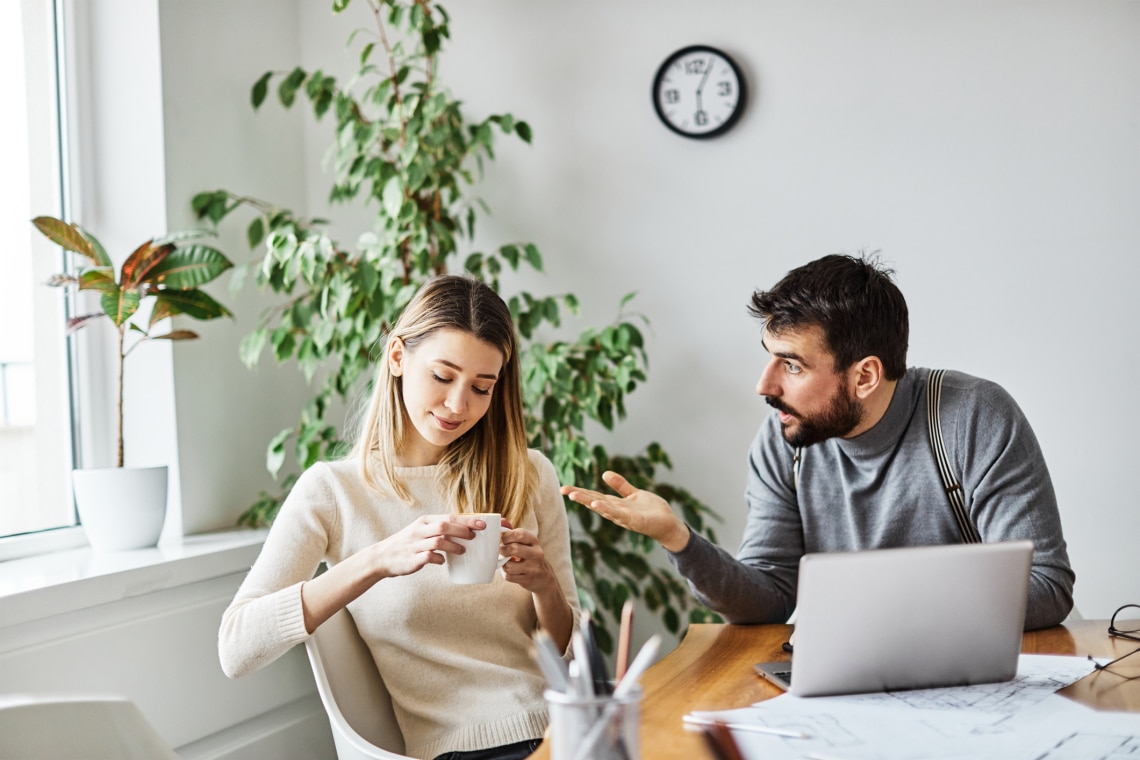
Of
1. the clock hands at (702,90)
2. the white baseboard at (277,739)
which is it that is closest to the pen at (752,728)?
the white baseboard at (277,739)

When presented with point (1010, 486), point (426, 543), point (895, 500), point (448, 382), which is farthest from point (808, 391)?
point (426, 543)

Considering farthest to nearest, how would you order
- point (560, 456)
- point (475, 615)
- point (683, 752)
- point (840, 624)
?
point (560, 456)
point (475, 615)
point (840, 624)
point (683, 752)

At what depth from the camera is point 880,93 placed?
2584 mm

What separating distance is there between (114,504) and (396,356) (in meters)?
0.83

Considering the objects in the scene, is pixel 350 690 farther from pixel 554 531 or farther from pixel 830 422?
pixel 830 422

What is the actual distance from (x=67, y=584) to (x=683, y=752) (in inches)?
Result: 50.7

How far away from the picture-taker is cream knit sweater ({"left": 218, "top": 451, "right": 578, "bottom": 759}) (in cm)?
156

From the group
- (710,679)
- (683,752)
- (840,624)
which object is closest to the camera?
(683,752)

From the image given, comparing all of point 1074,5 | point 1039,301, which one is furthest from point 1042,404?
point 1074,5

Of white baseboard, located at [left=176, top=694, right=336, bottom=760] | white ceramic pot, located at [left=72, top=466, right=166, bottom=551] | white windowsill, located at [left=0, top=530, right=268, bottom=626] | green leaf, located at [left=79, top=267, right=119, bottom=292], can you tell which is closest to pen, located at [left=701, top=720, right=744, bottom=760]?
white windowsill, located at [left=0, top=530, right=268, bottom=626]

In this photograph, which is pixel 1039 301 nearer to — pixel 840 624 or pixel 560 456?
pixel 560 456

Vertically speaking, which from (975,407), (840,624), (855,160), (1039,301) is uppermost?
(855,160)

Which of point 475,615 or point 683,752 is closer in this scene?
point 683,752

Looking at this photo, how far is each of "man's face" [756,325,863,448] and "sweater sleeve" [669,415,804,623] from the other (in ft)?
0.29
